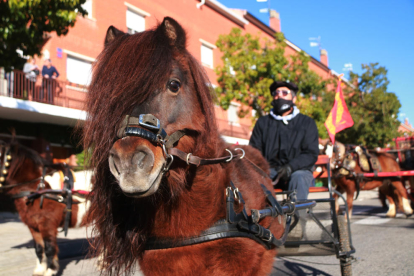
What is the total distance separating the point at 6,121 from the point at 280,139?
1329 cm

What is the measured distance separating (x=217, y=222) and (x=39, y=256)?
429cm

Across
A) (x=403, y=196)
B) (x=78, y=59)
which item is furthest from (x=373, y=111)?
(x=78, y=59)

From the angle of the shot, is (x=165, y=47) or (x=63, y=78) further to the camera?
(x=63, y=78)

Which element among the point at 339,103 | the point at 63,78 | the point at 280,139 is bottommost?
the point at 280,139

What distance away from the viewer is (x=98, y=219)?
2.17m

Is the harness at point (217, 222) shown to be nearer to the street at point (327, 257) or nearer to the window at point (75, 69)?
the street at point (327, 257)

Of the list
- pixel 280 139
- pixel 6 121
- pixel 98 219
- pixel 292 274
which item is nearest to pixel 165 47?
pixel 98 219

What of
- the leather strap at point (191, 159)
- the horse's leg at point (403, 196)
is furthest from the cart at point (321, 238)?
the horse's leg at point (403, 196)

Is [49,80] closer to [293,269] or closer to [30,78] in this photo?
[30,78]

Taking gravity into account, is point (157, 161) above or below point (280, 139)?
below

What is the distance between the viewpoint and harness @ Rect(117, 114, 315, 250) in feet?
5.86

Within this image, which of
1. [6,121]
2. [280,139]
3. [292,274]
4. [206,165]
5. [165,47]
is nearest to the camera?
[165,47]

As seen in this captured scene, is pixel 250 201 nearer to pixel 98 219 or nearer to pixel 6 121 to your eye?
pixel 98 219

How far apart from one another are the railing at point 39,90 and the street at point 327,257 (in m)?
→ 5.13
